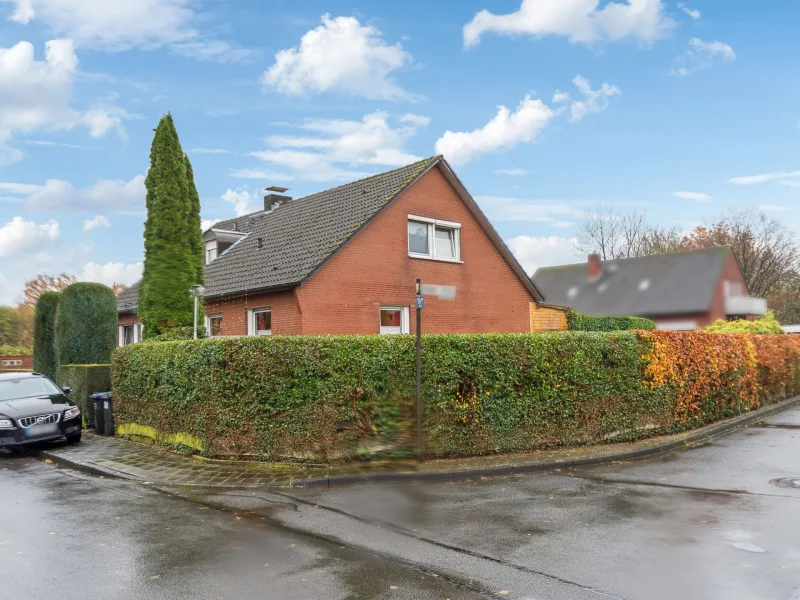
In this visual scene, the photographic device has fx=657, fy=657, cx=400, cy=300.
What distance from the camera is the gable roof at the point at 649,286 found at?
42.0 meters

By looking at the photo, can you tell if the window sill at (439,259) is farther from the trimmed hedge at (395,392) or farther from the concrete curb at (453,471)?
the concrete curb at (453,471)

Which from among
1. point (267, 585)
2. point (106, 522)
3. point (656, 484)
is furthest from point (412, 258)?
point (267, 585)

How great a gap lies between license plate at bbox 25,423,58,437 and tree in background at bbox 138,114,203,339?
3.76 meters

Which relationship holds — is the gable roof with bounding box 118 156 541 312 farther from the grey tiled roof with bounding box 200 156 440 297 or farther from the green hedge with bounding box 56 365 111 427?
the green hedge with bounding box 56 365 111 427

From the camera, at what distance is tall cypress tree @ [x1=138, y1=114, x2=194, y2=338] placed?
16.4m

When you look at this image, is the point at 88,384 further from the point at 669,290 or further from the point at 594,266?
the point at 594,266

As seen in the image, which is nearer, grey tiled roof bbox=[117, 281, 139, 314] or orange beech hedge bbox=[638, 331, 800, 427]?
orange beech hedge bbox=[638, 331, 800, 427]

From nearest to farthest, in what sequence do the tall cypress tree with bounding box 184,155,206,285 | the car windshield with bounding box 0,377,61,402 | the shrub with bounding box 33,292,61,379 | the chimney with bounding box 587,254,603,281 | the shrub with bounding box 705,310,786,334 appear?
the car windshield with bounding box 0,377,61,402 < the tall cypress tree with bounding box 184,155,206,285 < the shrub with bounding box 33,292,61,379 < the shrub with bounding box 705,310,786,334 < the chimney with bounding box 587,254,603,281

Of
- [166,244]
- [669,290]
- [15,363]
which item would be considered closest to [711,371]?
[166,244]

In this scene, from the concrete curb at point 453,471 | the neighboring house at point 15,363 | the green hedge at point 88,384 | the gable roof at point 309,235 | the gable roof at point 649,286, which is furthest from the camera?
the gable roof at point 649,286

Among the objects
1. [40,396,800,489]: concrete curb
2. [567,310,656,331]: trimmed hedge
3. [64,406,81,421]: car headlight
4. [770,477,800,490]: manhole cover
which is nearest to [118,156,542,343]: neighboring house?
[567,310,656,331]: trimmed hedge

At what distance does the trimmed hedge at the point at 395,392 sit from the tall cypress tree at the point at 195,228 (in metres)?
4.00

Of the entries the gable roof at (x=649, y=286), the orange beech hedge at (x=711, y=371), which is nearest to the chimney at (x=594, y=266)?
the gable roof at (x=649, y=286)

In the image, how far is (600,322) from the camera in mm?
30562
